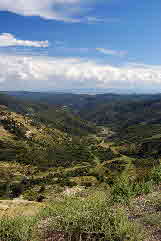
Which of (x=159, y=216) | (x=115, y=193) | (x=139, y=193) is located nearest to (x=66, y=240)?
(x=159, y=216)

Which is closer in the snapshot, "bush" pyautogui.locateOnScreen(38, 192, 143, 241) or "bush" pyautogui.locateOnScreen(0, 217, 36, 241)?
"bush" pyautogui.locateOnScreen(38, 192, 143, 241)

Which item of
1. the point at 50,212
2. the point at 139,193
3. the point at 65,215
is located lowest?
the point at 139,193

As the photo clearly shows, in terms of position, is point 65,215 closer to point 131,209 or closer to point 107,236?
point 107,236

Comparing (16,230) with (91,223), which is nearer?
(16,230)

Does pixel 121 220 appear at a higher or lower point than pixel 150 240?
higher

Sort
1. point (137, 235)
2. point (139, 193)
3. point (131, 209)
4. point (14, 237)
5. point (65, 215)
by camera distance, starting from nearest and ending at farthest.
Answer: point (137, 235) < point (14, 237) < point (65, 215) < point (131, 209) < point (139, 193)

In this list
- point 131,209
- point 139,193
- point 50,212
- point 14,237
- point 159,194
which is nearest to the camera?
point 14,237

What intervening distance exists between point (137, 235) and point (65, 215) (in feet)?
28.0

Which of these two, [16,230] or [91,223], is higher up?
[91,223]

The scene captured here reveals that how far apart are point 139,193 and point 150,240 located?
2728 cm

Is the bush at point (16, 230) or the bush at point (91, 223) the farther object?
the bush at point (16, 230)

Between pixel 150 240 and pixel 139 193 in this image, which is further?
pixel 139 193

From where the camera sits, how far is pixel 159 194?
4962 cm

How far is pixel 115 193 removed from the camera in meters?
52.3
